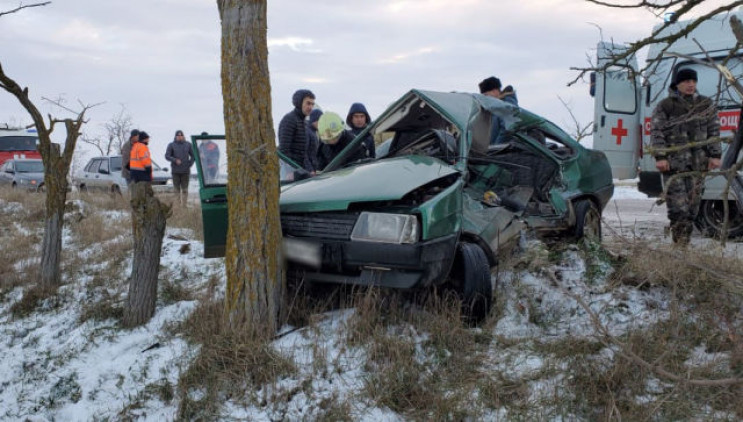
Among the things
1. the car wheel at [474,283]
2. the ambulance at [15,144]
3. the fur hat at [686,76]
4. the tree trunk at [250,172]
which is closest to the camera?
the tree trunk at [250,172]

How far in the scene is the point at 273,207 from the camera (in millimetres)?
3857

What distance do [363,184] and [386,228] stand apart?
46 centimetres

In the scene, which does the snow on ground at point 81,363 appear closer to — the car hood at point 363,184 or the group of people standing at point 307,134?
the car hood at point 363,184

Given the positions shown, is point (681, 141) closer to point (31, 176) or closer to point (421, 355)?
point (421, 355)

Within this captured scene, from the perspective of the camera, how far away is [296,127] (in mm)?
5883

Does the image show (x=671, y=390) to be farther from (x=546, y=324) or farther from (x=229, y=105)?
(x=229, y=105)

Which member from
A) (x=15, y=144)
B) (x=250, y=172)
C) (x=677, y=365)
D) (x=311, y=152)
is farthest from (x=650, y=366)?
(x=15, y=144)

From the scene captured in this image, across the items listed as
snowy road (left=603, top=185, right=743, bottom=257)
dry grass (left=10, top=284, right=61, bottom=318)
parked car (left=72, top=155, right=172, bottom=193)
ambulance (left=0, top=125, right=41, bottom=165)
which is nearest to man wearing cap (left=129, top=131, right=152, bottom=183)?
parked car (left=72, top=155, right=172, bottom=193)

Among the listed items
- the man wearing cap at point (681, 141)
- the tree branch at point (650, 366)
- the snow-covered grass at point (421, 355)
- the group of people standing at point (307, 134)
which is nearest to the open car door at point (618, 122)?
the man wearing cap at point (681, 141)

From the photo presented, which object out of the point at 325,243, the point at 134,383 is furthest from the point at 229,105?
the point at 134,383

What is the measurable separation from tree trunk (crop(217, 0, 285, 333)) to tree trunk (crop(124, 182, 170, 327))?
106 centimetres

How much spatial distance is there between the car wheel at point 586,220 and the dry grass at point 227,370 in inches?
134

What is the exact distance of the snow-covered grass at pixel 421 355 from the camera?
314 cm

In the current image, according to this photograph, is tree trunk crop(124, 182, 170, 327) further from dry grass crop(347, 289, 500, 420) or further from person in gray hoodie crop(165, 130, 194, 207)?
person in gray hoodie crop(165, 130, 194, 207)
